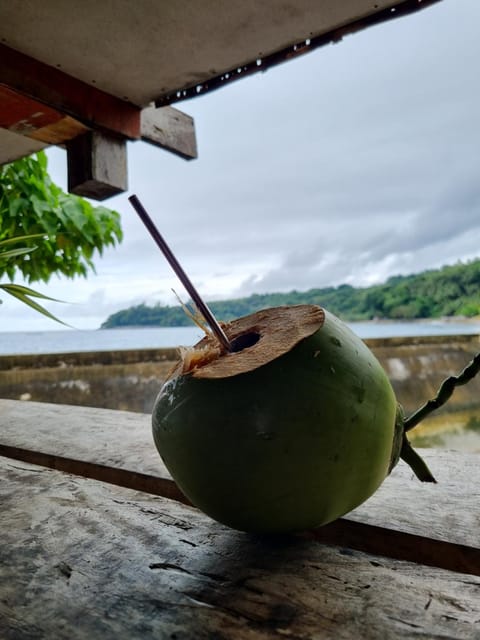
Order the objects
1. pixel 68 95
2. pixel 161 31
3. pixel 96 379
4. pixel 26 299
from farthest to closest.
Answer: pixel 96 379
pixel 68 95
pixel 161 31
pixel 26 299

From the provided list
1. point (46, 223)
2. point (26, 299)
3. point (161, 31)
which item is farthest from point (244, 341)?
point (46, 223)

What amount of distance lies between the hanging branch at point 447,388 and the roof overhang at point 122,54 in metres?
1.17

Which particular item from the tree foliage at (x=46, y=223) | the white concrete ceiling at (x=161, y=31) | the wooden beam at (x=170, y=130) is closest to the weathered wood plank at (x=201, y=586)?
the white concrete ceiling at (x=161, y=31)

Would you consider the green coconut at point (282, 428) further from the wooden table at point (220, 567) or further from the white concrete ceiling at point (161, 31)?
the white concrete ceiling at point (161, 31)

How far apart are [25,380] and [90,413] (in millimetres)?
3115

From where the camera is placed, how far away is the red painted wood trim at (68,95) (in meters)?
1.35

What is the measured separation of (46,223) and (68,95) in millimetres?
1484

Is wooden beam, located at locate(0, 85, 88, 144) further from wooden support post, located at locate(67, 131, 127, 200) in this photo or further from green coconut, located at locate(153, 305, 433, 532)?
green coconut, located at locate(153, 305, 433, 532)

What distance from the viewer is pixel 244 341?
0.47m

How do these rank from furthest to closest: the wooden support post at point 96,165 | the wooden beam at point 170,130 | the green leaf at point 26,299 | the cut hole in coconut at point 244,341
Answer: the wooden beam at point 170,130 < the wooden support post at point 96,165 < the green leaf at point 26,299 < the cut hole in coconut at point 244,341

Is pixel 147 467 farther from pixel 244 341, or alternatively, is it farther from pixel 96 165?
pixel 96 165

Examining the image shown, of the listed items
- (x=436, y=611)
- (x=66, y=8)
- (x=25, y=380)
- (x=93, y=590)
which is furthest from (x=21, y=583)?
(x=25, y=380)

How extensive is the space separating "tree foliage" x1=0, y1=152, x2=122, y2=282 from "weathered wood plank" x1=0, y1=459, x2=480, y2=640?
7.81 feet

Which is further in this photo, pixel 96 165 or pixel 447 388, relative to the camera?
pixel 96 165
